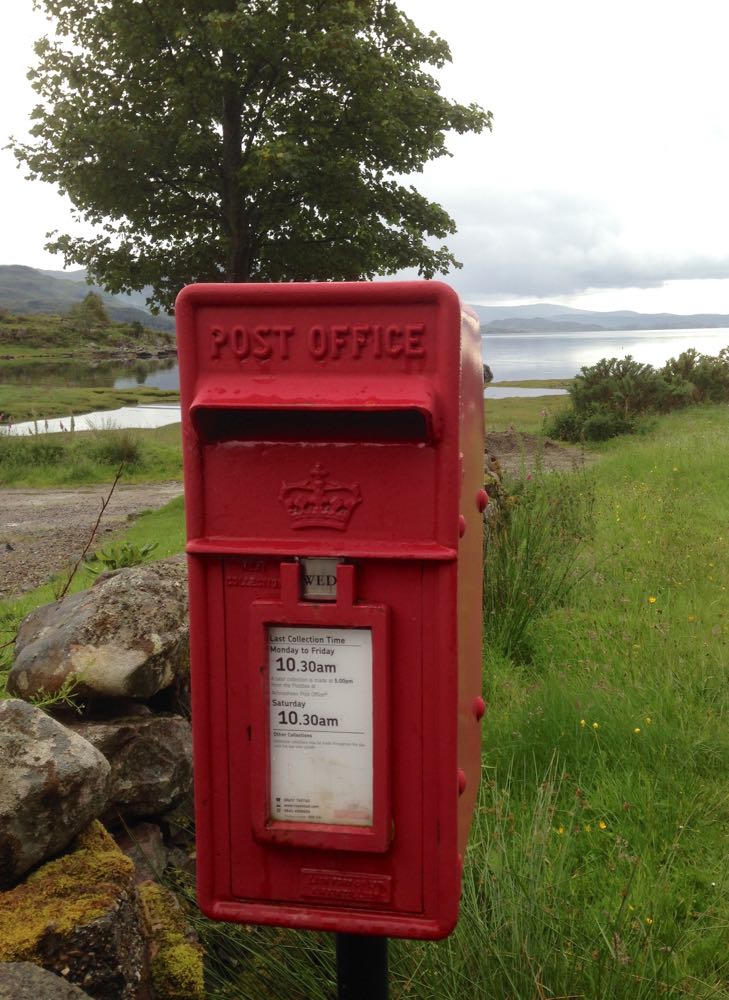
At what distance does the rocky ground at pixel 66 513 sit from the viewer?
8.57 meters

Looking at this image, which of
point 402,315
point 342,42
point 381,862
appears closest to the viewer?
point 402,315

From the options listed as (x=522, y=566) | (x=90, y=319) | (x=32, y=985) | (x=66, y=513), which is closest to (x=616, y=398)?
(x=66, y=513)

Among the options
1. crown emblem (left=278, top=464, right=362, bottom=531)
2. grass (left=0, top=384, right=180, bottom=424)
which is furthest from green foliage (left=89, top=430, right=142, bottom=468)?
crown emblem (left=278, top=464, right=362, bottom=531)

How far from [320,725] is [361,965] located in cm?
61

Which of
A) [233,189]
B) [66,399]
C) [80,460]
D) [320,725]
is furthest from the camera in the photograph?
[66,399]

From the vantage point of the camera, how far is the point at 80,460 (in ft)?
55.1

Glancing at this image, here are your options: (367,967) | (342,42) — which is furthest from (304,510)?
(342,42)

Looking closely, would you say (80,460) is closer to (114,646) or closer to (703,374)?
(703,374)

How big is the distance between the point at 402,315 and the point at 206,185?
487 inches

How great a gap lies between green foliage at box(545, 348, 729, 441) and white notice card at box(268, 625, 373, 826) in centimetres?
1536

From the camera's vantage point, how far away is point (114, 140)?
38.9 ft

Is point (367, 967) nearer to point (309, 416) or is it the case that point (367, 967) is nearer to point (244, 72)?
point (309, 416)

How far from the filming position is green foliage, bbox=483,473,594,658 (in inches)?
195

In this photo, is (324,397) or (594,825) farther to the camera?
(594,825)
